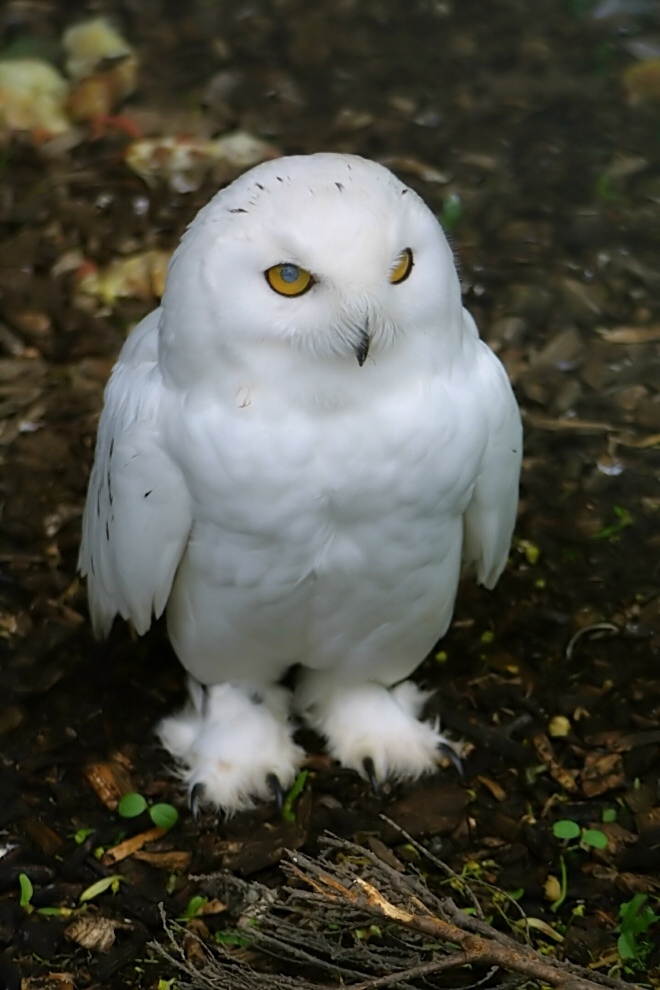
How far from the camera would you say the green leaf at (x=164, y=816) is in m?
2.80

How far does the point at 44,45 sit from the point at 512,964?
3958mm

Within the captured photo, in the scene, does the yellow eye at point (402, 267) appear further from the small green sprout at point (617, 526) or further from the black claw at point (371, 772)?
the small green sprout at point (617, 526)

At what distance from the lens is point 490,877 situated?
8.89 ft

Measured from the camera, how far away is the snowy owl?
209cm

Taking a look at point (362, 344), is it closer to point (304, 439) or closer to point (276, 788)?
point (304, 439)

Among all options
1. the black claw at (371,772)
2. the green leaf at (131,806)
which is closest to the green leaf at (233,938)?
the green leaf at (131,806)

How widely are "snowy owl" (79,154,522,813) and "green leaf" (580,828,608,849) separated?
0.57 m

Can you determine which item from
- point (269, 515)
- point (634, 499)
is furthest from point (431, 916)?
point (634, 499)

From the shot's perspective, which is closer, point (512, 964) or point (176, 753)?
point (512, 964)

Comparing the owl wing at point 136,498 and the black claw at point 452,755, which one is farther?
the black claw at point 452,755

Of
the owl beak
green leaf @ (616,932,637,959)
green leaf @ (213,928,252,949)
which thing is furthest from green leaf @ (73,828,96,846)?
the owl beak

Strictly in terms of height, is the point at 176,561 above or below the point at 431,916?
above

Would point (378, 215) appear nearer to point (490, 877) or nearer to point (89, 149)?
point (490, 877)

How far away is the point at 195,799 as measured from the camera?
2.84 metres
